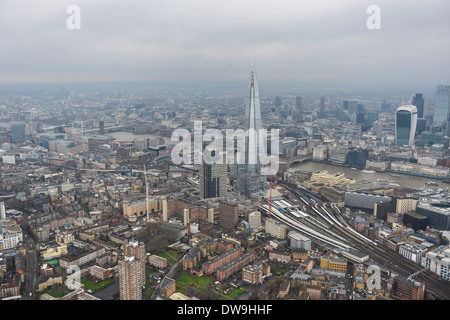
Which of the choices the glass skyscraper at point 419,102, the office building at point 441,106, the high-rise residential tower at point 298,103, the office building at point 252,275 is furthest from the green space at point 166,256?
the high-rise residential tower at point 298,103

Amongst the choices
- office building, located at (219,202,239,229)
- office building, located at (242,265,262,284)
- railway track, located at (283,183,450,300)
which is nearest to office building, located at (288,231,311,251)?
railway track, located at (283,183,450,300)

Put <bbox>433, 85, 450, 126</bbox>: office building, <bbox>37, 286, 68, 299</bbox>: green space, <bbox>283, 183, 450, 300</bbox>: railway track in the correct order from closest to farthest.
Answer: <bbox>37, 286, 68, 299</bbox>: green space → <bbox>283, 183, 450, 300</bbox>: railway track → <bbox>433, 85, 450, 126</bbox>: office building

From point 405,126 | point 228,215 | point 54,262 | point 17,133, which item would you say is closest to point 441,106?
point 405,126

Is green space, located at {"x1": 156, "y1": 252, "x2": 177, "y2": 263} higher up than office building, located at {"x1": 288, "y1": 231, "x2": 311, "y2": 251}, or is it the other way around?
office building, located at {"x1": 288, "y1": 231, "x2": 311, "y2": 251}

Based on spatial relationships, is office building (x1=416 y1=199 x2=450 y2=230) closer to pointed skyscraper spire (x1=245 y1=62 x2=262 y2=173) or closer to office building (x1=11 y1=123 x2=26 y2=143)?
pointed skyscraper spire (x1=245 y1=62 x2=262 y2=173)
